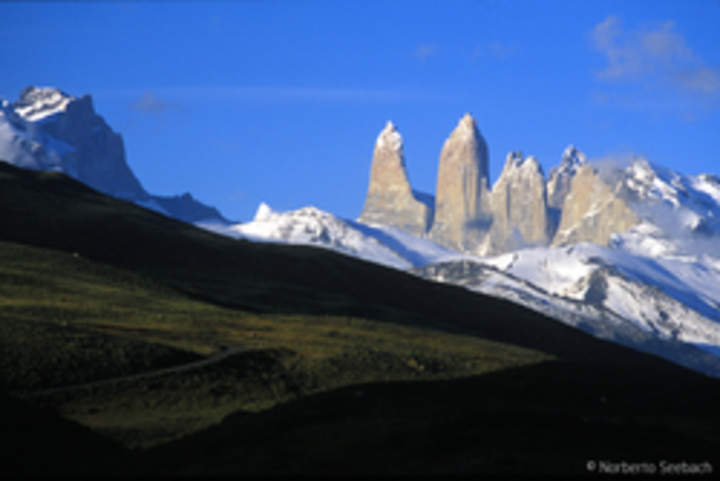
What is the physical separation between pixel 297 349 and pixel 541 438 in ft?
154

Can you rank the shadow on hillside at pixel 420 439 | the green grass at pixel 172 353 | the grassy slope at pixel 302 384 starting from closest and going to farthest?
the shadow on hillside at pixel 420 439 → the grassy slope at pixel 302 384 → the green grass at pixel 172 353

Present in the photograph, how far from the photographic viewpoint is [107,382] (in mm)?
74062

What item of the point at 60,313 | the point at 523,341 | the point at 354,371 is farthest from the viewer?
the point at 523,341

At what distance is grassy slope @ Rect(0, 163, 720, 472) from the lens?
48281 millimetres

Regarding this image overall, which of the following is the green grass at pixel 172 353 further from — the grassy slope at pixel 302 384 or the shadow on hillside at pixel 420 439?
the shadow on hillside at pixel 420 439

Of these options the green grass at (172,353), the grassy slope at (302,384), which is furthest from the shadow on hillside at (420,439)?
the green grass at (172,353)

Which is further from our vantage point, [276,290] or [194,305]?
[276,290]

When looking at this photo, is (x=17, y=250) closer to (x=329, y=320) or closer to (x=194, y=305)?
(x=194, y=305)

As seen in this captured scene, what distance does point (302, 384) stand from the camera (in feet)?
261

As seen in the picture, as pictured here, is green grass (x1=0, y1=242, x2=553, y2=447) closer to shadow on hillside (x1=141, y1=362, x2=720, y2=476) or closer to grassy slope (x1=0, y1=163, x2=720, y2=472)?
grassy slope (x1=0, y1=163, x2=720, y2=472)

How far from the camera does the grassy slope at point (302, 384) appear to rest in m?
48.3

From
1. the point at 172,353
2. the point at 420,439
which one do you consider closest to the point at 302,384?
the point at 172,353

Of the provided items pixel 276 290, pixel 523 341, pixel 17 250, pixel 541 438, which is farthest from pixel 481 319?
pixel 541 438

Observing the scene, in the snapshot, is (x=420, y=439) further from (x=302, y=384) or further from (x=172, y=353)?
(x=172, y=353)
